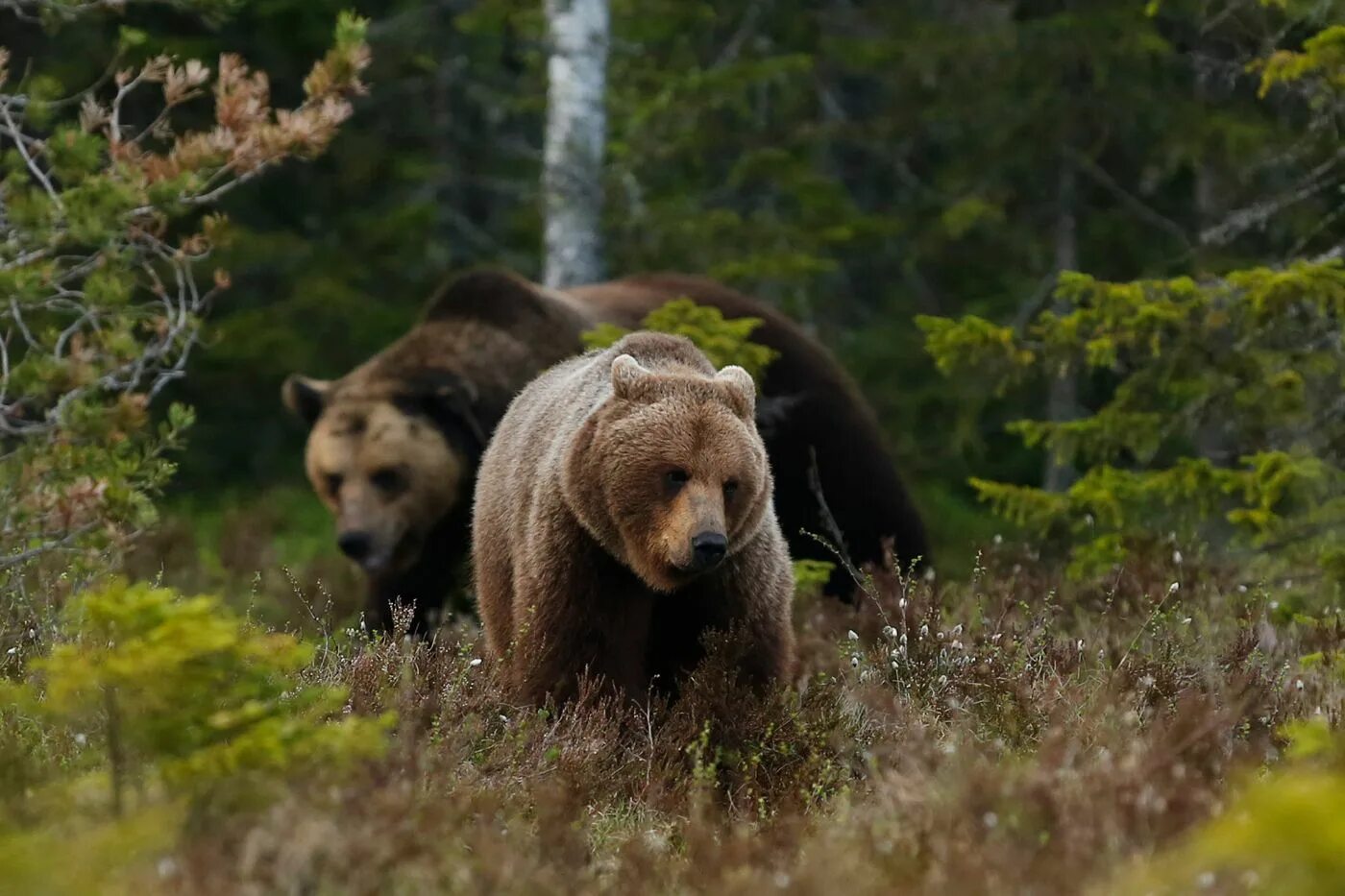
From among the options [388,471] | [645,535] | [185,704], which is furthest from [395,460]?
[185,704]

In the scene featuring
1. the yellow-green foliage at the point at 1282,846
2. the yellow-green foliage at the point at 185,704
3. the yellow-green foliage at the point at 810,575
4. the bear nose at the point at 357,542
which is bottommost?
the bear nose at the point at 357,542

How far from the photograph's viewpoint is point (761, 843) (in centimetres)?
433

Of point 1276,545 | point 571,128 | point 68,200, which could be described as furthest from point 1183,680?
point 571,128

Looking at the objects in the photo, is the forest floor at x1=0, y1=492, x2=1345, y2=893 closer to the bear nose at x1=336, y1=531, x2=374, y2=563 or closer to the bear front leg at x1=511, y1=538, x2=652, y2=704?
the bear front leg at x1=511, y1=538, x2=652, y2=704

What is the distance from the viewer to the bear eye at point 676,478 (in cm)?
582

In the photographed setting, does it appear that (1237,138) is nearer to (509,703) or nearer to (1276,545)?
(1276,545)

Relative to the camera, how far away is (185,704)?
4.01 m

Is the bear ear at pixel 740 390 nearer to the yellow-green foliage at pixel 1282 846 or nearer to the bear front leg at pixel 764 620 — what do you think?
the bear front leg at pixel 764 620

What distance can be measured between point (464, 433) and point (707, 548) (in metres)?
5.08

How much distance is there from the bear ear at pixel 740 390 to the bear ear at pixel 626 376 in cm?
26

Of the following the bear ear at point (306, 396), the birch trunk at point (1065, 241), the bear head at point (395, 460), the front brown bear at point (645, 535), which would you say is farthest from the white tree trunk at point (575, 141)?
the front brown bear at point (645, 535)

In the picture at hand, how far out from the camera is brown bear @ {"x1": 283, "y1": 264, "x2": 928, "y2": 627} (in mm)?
10398

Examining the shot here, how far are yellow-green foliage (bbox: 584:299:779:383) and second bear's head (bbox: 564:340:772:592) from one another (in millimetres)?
3137

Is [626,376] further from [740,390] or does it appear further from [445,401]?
[445,401]
